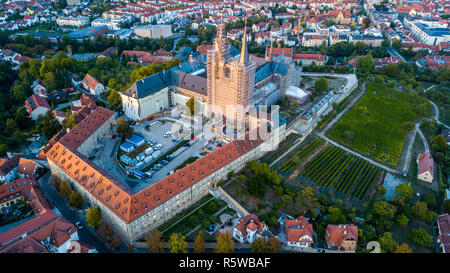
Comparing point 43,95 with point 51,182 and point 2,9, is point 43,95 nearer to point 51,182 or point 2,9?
point 51,182

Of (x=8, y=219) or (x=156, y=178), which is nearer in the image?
(x=8, y=219)

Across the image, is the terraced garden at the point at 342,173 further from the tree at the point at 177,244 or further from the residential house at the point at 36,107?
the residential house at the point at 36,107

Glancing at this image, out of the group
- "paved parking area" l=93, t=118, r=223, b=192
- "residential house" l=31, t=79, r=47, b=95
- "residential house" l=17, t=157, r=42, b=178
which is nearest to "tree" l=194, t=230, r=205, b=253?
"paved parking area" l=93, t=118, r=223, b=192

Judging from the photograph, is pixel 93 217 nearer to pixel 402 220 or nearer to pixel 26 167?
pixel 26 167

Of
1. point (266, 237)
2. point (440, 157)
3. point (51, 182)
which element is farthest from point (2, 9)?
point (440, 157)

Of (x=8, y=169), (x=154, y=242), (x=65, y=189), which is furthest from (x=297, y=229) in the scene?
(x=8, y=169)

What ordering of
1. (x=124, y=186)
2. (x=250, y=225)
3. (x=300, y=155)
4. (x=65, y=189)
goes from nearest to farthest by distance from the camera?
(x=250, y=225), (x=124, y=186), (x=65, y=189), (x=300, y=155)

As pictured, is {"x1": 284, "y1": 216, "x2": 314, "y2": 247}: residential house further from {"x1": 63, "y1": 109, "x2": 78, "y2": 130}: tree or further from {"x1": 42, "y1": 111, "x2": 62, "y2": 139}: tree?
{"x1": 42, "y1": 111, "x2": 62, "y2": 139}: tree
